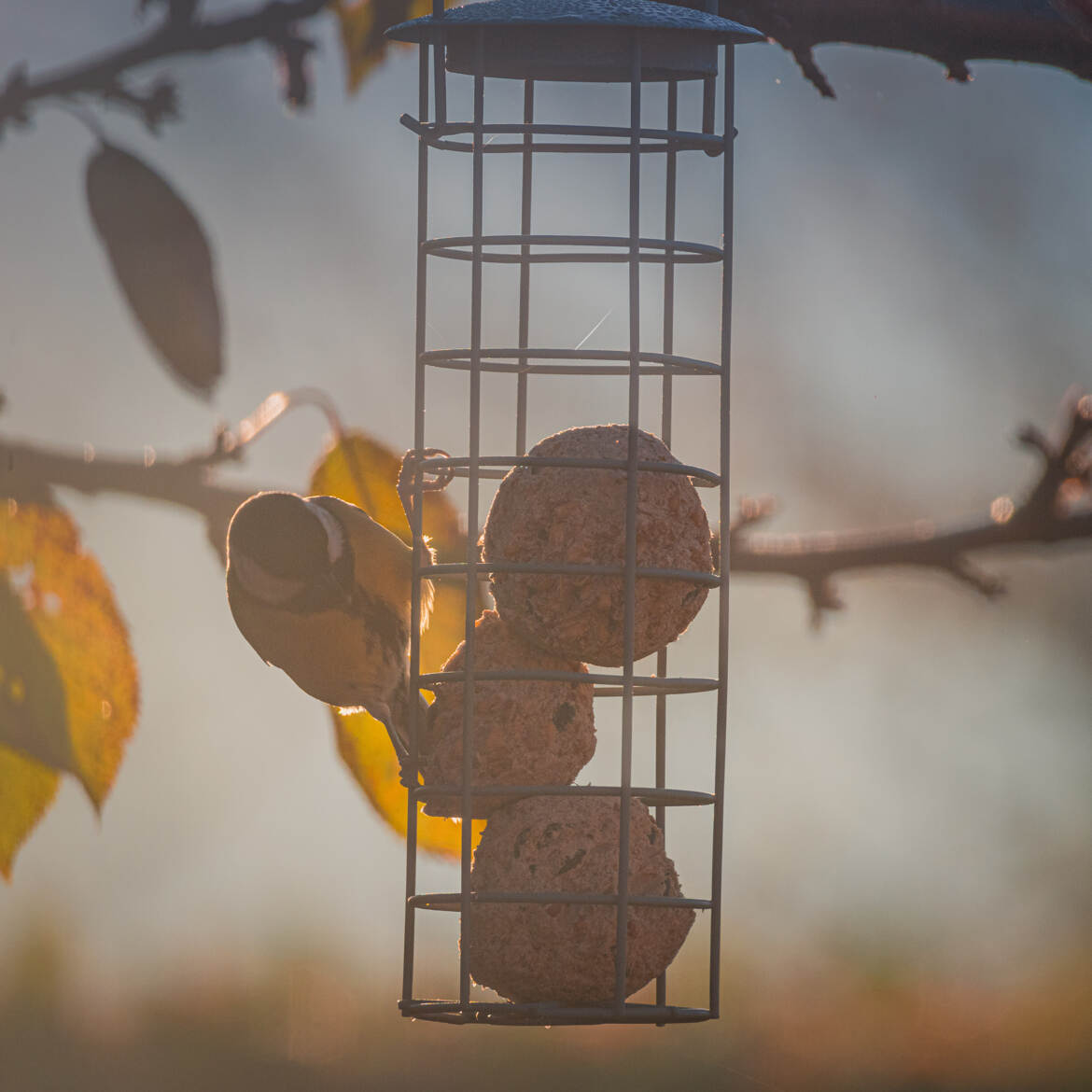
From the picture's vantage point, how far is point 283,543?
2238 mm

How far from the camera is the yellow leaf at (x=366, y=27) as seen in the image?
96.3 inches

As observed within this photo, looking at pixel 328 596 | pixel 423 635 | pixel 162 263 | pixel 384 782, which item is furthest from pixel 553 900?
pixel 162 263

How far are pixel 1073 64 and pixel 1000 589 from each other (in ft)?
2.62

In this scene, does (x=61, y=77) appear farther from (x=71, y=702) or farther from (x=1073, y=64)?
(x=1073, y=64)

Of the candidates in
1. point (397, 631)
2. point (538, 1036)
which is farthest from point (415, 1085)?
point (397, 631)

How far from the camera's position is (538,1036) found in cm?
747

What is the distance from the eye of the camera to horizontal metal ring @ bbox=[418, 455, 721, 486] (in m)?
1.97

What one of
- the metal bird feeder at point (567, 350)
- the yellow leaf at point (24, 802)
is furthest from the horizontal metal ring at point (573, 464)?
the yellow leaf at point (24, 802)

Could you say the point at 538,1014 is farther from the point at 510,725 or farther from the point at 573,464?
the point at 573,464

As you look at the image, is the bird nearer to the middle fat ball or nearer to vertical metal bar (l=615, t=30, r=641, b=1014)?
the middle fat ball

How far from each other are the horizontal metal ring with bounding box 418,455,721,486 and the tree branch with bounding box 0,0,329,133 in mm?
611

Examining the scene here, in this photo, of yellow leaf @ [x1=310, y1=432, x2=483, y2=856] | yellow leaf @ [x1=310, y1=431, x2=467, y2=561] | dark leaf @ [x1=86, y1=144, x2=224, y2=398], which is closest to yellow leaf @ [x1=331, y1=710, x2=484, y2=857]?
yellow leaf @ [x1=310, y1=432, x2=483, y2=856]

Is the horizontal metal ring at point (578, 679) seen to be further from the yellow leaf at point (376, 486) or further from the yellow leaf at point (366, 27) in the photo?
the yellow leaf at point (366, 27)

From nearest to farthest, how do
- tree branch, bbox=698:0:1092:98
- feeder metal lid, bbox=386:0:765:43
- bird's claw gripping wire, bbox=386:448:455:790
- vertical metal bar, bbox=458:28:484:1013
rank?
feeder metal lid, bbox=386:0:765:43
vertical metal bar, bbox=458:28:484:1013
bird's claw gripping wire, bbox=386:448:455:790
tree branch, bbox=698:0:1092:98
